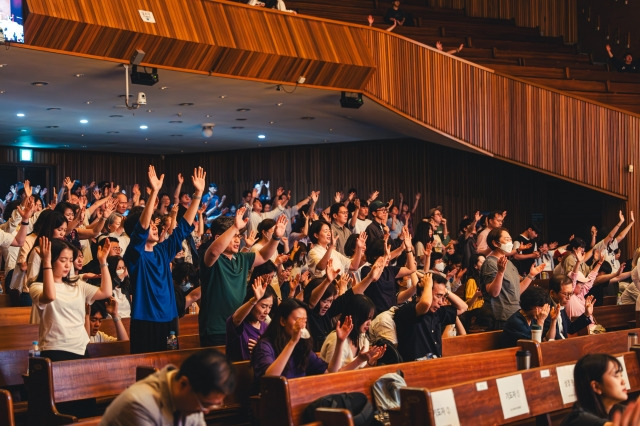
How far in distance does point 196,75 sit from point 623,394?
6.71 m

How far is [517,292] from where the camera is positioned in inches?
250

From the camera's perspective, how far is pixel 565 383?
4789 mm

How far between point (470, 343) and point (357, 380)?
1.62 m

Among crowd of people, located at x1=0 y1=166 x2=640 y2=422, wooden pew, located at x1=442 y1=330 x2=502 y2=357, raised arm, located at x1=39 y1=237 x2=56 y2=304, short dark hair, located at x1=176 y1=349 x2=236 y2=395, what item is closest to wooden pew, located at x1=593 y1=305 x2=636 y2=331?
crowd of people, located at x1=0 y1=166 x2=640 y2=422

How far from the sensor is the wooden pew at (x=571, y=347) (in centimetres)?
515

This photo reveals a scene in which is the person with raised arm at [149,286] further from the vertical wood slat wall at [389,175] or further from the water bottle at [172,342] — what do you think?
the vertical wood slat wall at [389,175]

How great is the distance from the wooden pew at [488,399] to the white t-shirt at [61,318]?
5.73ft

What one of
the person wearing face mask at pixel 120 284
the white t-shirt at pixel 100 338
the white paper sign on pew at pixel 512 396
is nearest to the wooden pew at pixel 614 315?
the white paper sign on pew at pixel 512 396

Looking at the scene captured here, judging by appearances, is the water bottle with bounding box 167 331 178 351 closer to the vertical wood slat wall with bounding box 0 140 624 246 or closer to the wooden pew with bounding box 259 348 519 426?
the wooden pew with bounding box 259 348 519 426

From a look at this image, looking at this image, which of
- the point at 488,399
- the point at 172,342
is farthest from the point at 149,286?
the point at 488,399

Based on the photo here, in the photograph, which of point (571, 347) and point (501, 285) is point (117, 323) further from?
point (571, 347)

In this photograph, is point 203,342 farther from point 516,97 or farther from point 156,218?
point 516,97

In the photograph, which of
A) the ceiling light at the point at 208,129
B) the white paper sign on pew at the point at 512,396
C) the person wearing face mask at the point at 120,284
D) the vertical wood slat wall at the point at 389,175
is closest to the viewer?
the white paper sign on pew at the point at 512,396

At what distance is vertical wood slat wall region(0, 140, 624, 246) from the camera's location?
14195 millimetres
